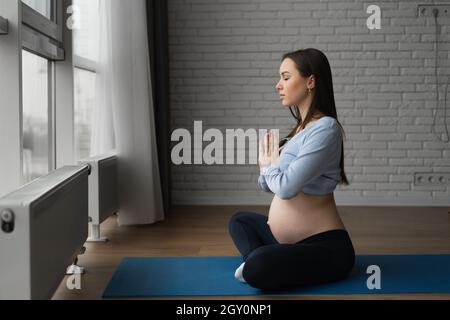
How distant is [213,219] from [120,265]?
4.98ft

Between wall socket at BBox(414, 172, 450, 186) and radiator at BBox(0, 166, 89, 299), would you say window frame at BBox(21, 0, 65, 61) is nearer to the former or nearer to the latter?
radiator at BBox(0, 166, 89, 299)

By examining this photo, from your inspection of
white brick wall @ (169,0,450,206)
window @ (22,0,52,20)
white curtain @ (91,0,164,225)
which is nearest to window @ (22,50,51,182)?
window @ (22,0,52,20)

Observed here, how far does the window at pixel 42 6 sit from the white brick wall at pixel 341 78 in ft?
6.22

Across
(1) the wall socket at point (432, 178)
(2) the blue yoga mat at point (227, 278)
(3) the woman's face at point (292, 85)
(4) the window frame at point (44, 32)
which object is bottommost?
(2) the blue yoga mat at point (227, 278)

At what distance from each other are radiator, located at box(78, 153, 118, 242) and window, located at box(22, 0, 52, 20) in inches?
32.7

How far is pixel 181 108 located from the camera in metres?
5.09

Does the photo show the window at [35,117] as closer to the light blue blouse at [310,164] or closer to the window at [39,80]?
the window at [39,80]

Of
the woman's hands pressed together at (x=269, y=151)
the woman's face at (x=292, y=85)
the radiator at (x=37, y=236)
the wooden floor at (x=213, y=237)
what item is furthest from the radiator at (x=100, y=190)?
the woman's face at (x=292, y=85)

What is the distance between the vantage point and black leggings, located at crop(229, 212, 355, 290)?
7.77ft

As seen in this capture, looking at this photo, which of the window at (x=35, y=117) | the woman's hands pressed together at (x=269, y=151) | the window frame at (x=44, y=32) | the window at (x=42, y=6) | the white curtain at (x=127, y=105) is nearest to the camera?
the woman's hands pressed together at (x=269, y=151)

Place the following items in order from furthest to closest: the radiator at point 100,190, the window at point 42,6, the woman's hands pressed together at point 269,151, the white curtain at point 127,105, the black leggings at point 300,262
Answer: the white curtain at point 127,105, the radiator at point 100,190, the window at point 42,6, the woman's hands pressed together at point 269,151, the black leggings at point 300,262

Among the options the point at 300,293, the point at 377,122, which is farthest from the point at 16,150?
the point at 377,122

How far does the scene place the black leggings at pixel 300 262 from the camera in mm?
2367

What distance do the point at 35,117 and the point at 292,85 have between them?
4.47 feet
